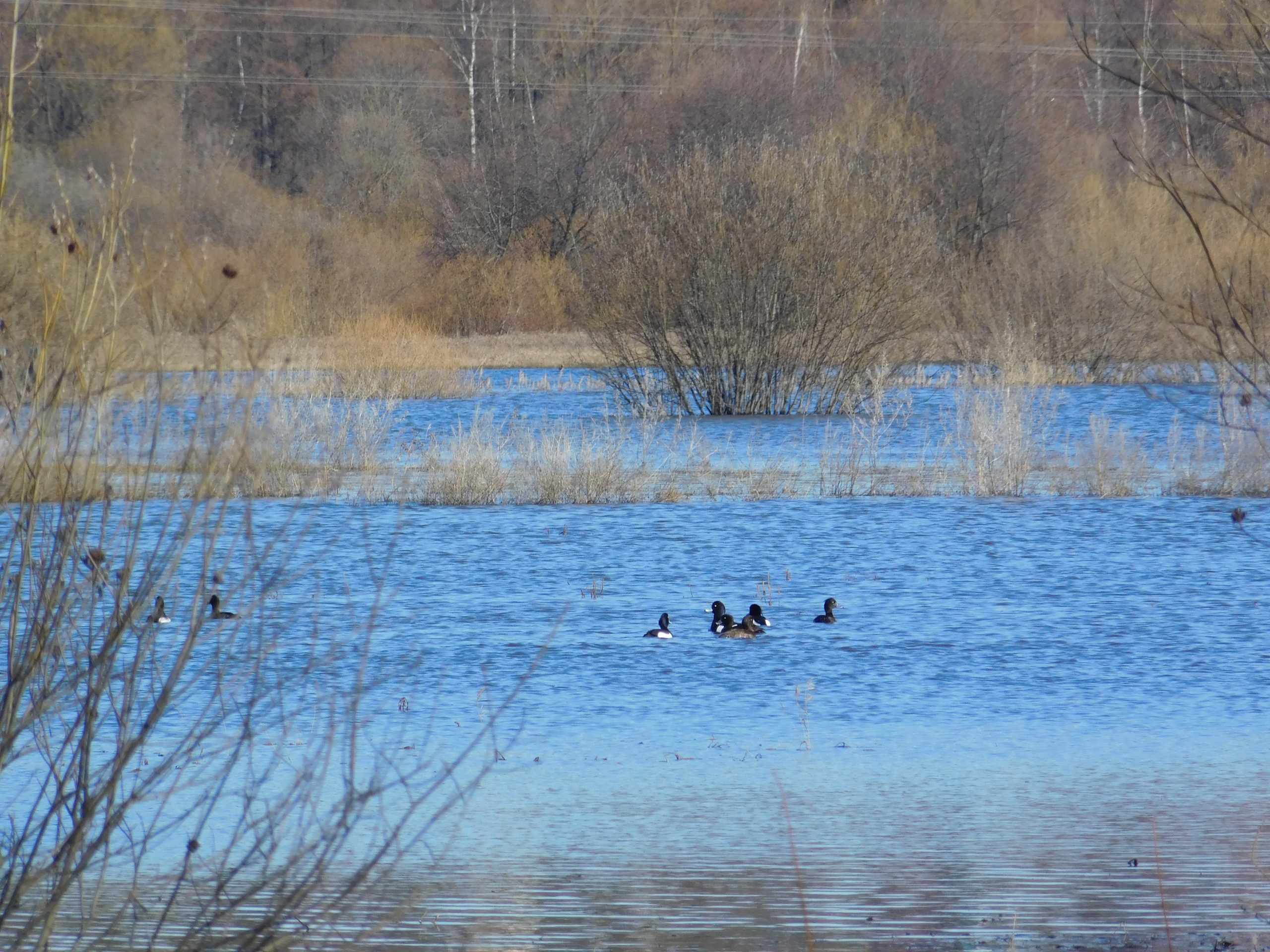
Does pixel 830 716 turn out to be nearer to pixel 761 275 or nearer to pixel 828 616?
pixel 828 616

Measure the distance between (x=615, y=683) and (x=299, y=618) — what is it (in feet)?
8.43

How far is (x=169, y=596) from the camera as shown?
12.0m

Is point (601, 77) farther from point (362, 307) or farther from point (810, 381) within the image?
point (810, 381)

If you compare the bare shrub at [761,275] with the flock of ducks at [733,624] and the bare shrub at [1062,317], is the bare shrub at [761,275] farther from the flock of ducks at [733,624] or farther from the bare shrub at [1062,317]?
the flock of ducks at [733,624]

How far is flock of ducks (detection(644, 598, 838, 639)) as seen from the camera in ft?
33.0

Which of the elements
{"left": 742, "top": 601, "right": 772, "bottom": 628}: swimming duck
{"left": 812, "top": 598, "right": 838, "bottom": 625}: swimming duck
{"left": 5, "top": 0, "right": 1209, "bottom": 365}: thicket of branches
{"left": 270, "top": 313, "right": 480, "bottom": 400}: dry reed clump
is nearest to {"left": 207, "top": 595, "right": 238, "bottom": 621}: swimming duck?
{"left": 742, "top": 601, "right": 772, "bottom": 628}: swimming duck


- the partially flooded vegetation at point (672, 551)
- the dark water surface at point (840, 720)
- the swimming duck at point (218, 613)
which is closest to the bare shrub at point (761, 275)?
the partially flooded vegetation at point (672, 551)

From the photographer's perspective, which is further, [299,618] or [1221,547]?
[1221,547]

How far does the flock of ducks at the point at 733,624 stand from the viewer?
1005cm

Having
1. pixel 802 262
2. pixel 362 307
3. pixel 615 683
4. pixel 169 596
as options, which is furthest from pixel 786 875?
pixel 362 307

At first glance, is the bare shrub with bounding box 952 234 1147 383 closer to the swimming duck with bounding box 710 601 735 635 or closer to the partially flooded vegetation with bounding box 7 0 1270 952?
the partially flooded vegetation with bounding box 7 0 1270 952

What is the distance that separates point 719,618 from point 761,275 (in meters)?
13.7

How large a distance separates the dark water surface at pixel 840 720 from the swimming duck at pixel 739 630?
0.15 meters

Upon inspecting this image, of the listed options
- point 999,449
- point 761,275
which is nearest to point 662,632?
point 999,449
